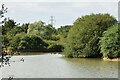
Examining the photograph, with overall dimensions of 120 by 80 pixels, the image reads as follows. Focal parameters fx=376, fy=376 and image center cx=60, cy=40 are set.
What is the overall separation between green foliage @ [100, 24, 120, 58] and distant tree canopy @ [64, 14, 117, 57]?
8.24 ft

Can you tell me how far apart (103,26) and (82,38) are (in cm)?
269

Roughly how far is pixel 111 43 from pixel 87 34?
13.0ft

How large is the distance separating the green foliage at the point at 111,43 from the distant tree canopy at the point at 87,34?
8.24 feet

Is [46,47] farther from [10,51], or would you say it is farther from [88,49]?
[10,51]

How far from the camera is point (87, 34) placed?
40188 mm

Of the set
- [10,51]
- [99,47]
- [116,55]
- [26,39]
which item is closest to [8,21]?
[10,51]

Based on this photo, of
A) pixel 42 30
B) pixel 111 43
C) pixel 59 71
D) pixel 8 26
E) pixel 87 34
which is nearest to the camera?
pixel 8 26

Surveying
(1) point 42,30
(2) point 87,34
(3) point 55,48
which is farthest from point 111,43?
(1) point 42,30

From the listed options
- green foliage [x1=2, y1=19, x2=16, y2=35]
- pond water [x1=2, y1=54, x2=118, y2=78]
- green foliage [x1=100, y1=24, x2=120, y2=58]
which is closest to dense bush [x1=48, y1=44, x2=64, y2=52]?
green foliage [x1=100, y1=24, x2=120, y2=58]

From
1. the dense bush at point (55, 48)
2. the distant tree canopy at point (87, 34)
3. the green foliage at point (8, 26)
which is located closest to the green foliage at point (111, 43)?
the distant tree canopy at point (87, 34)

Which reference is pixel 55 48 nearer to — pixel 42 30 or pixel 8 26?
pixel 42 30

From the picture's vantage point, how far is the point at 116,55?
36.4 m

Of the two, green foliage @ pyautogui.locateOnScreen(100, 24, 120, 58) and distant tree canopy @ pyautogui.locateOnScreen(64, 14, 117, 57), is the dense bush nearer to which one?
distant tree canopy @ pyautogui.locateOnScreen(64, 14, 117, 57)

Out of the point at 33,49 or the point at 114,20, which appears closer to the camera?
the point at 114,20
